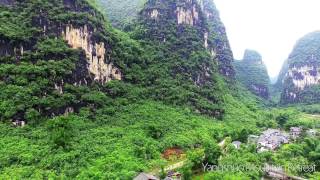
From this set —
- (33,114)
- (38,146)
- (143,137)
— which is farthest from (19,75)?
(143,137)

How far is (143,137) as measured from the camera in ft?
156

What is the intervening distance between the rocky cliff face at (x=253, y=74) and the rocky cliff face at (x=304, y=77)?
6.12m

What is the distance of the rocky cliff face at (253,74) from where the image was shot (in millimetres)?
110812

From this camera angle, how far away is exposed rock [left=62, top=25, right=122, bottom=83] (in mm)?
54312

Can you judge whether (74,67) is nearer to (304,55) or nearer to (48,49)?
(48,49)

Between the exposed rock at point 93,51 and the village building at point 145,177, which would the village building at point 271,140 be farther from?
the exposed rock at point 93,51

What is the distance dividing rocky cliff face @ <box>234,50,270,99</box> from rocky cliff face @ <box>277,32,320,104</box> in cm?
612

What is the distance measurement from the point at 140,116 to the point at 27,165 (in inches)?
774

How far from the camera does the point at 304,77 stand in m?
106

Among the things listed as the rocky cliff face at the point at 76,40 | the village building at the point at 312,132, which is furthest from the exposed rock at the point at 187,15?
the village building at the point at 312,132

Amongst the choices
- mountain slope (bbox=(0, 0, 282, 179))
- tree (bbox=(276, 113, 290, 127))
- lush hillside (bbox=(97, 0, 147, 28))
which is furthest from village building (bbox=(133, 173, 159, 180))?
lush hillside (bbox=(97, 0, 147, 28))

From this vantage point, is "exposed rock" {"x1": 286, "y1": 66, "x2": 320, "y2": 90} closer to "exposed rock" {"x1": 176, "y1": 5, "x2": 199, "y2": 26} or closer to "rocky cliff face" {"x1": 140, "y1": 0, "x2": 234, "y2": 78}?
"rocky cliff face" {"x1": 140, "y1": 0, "x2": 234, "y2": 78}

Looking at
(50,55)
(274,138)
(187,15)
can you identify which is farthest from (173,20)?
(50,55)

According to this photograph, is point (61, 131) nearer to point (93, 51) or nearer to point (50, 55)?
point (50, 55)
